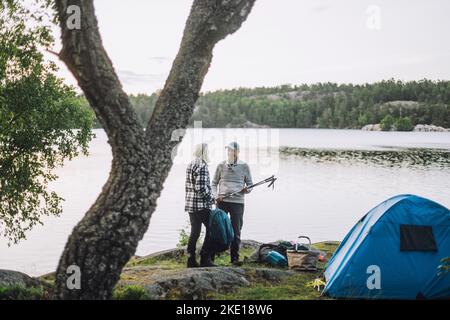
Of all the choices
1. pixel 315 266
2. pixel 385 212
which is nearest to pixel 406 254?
pixel 385 212

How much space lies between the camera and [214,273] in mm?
8055

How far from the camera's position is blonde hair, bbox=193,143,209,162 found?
8.37 meters

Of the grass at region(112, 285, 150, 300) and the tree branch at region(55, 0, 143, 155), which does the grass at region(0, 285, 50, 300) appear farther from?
the tree branch at region(55, 0, 143, 155)

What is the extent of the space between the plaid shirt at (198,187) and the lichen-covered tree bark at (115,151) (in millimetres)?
2328

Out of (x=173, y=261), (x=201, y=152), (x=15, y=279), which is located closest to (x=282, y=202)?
(x=173, y=261)

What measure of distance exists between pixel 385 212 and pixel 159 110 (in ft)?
12.9

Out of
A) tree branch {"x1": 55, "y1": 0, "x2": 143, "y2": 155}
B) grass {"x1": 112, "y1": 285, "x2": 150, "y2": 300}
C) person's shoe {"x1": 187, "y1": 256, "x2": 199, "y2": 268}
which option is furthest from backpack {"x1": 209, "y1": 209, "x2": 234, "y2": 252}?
tree branch {"x1": 55, "y1": 0, "x2": 143, "y2": 155}

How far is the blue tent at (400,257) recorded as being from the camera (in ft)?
25.3

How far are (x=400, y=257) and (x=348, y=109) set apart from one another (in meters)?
179

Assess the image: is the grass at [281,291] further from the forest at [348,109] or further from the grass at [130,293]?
the forest at [348,109]

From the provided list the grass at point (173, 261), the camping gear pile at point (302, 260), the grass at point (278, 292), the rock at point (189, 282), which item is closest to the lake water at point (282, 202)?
the grass at point (173, 261)

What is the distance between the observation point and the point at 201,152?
27.5ft

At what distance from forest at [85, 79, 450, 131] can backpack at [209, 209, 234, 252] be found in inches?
5660
